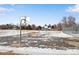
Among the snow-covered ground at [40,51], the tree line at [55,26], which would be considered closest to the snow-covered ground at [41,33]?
the tree line at [55,26]

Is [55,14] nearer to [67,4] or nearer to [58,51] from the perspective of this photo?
[67,4]

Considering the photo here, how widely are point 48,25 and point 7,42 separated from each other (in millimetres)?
609

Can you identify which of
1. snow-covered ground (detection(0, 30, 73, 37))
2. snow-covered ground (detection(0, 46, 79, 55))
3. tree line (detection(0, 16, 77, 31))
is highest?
tree line (detection(0, 16, 77, 31))

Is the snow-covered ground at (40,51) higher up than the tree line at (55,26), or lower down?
lower down

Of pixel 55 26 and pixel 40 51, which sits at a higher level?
pixel 55 26

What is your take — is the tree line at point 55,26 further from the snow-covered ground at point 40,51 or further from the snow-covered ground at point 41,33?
the snow-covered ground at point 40,51

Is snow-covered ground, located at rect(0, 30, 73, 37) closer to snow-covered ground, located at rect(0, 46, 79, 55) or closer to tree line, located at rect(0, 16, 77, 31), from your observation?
tree line, located at rect(0, 16, 77, 31)

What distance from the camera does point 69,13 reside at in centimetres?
451

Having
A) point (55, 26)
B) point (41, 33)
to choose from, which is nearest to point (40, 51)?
point (41, 33)

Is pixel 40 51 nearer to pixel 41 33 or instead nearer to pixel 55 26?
pixel 41 33

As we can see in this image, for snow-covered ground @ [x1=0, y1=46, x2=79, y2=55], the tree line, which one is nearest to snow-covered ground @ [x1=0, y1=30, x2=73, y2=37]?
the tree line

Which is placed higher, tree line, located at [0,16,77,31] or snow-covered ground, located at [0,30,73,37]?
tree line, located at [0,16,77,31]
